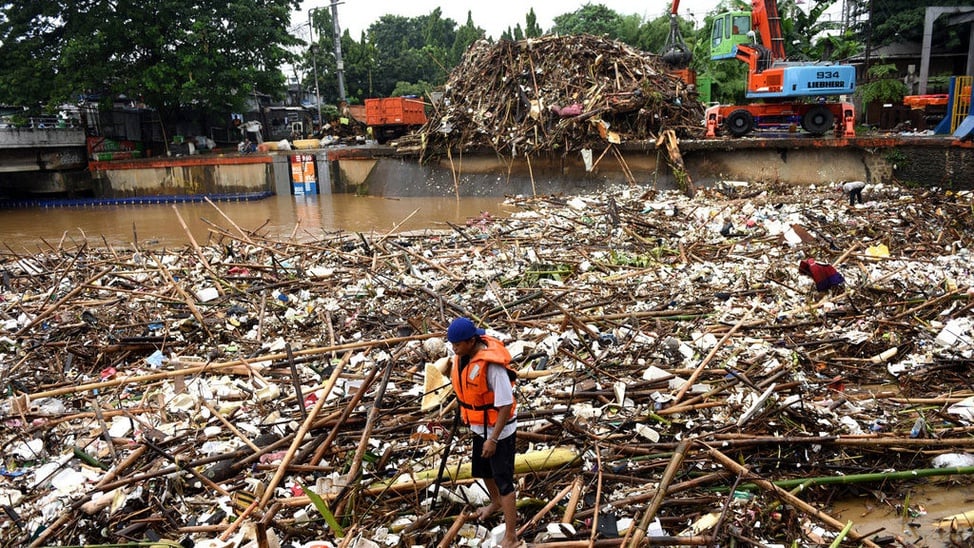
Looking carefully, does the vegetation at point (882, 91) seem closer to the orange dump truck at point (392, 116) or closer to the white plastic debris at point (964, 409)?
the orange dump truck at point (392, 116)

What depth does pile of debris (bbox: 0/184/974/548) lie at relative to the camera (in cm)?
333

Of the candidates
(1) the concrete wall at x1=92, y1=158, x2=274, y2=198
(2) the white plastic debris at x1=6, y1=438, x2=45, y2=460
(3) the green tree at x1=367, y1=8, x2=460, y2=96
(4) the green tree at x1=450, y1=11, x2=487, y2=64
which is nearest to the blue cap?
(2) the white plastic debris at x1=6, y1=438, x2=45, y2=460

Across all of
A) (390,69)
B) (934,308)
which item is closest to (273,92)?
(390,69)

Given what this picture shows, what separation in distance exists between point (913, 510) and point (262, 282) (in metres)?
6.03

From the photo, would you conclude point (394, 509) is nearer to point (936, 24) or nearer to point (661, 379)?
point (661, 379)

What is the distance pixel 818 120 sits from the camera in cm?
1370

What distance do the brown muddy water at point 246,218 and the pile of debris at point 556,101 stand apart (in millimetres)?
1622

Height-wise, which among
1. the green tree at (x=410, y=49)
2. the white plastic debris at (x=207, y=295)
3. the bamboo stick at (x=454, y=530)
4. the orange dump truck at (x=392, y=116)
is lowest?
the bamboo stick at (x=454, y=530)

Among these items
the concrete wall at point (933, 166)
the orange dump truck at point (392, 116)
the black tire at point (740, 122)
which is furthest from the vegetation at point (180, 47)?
the concrete wall at point (933, 166)

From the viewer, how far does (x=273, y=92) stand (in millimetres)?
23703

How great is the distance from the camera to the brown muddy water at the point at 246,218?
43.2 ft

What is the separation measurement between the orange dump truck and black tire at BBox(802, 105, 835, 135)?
10.9 meters

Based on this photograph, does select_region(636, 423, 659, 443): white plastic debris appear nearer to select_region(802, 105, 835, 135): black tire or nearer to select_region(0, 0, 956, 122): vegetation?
select_region(802, 105, 835, 135): black tire

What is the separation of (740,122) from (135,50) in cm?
1910
